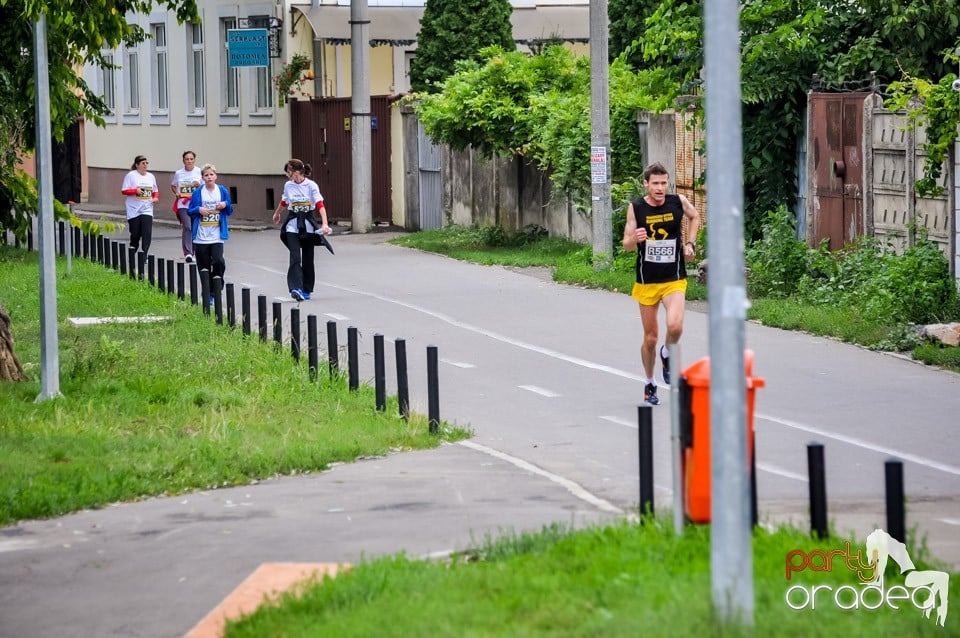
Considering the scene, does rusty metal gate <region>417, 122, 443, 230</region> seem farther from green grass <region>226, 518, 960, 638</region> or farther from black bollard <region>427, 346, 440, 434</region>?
green grass <region>226, 518, 960, 638</region>

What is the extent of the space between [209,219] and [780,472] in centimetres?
1196

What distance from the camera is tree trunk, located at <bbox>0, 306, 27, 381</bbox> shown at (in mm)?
13055

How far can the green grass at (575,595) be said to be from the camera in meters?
5.72

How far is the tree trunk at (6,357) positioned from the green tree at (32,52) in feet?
4.39

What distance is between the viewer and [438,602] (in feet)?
20.4

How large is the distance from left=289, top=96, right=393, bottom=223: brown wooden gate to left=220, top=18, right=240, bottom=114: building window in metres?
2.46

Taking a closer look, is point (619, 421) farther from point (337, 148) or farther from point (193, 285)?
point (337, 148)

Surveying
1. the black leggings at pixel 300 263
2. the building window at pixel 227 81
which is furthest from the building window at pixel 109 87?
the black leggings at pixel 300 263

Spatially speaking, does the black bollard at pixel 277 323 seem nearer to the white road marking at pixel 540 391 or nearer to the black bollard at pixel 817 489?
the white road marking at pixel 540 391

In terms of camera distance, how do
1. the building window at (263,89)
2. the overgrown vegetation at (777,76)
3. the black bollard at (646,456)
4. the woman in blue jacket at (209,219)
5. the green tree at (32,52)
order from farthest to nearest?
the building window at (263,89) → the woman in blue jacket at (209,219) → the overgrown vegetation at (777,76) → the green tree at (32,52) → the black bollard at (646,456)

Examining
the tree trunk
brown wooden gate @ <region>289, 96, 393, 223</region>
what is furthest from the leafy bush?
brown wooden gate @ <region>289, 96, 393, 223</region>

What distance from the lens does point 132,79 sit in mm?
45125

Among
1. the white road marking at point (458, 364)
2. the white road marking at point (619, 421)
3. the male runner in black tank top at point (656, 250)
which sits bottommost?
the white road marking at point (619, 421)

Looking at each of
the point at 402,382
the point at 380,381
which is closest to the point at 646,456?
the point at 402,382
